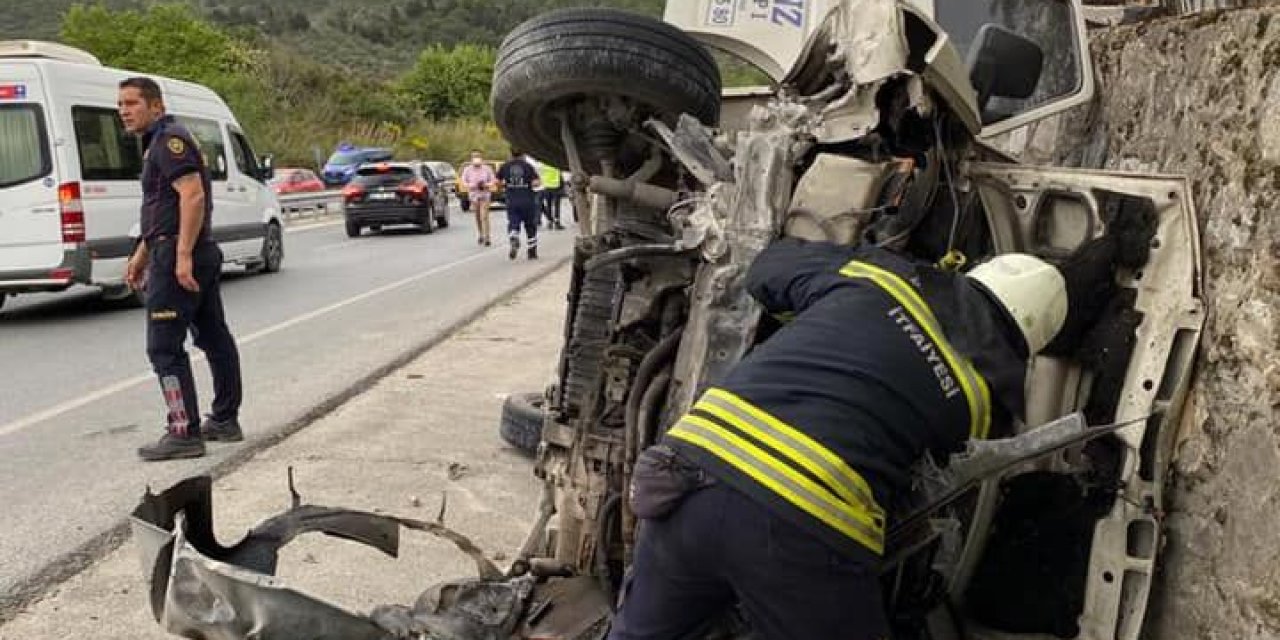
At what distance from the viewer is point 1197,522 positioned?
258cm

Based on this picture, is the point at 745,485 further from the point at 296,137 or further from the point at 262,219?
the point at 296,137

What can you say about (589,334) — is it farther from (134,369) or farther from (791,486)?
(134,369)

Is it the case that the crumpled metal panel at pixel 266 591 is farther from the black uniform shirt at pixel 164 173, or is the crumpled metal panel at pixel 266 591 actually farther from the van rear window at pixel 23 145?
the van rear window at pixel 23 145

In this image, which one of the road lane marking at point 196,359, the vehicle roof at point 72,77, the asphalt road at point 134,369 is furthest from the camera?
the vehicle roof at point 72,77

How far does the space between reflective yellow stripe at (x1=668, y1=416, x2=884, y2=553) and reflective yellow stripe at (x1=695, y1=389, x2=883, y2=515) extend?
19 millimetres

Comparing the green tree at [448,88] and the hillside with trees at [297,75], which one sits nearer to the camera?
the hillside with trees at [297,75]

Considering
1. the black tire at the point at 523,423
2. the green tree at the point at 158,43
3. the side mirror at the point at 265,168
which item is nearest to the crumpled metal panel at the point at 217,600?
the black tire at the point at 523,423

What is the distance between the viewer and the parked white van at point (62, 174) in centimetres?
948

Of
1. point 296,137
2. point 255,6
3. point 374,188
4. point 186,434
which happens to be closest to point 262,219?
point 374,188

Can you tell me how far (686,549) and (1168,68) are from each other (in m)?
2.18

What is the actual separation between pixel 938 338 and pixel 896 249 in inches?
32.3

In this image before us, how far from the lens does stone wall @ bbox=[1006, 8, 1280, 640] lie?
2.35m

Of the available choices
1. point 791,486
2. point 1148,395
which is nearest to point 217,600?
point 791,486

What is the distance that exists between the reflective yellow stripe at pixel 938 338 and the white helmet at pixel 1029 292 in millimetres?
151
